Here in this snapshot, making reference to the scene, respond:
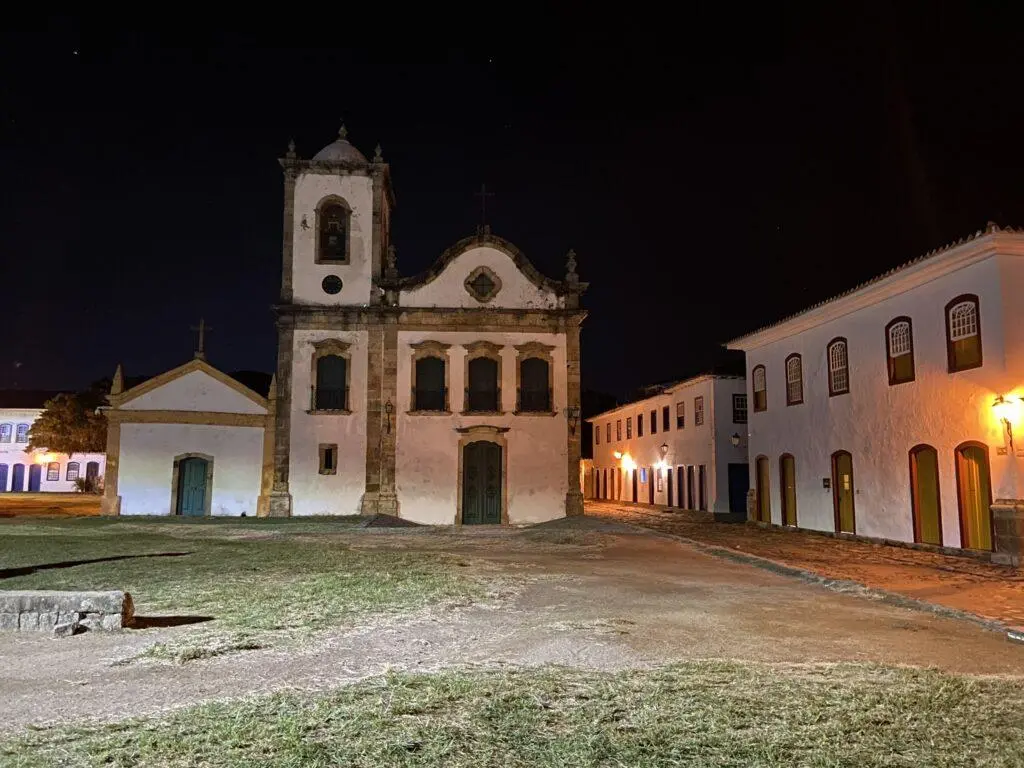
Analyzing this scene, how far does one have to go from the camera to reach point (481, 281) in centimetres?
2542

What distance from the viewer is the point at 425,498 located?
962 inches

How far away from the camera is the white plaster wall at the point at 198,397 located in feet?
82.1

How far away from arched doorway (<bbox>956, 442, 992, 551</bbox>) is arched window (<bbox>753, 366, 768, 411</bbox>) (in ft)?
28.1

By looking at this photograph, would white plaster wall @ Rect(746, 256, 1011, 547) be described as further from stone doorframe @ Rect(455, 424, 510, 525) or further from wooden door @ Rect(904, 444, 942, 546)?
stone doorframe @ Rect(455, 424, 510, 525)

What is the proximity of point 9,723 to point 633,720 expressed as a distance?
381 centimetres

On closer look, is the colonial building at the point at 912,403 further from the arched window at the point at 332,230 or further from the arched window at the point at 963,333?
the arched window at the point at 332,230

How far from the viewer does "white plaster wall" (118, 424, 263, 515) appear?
24594mm

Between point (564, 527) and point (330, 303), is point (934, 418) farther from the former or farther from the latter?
point (330, 303)

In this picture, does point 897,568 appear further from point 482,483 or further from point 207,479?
point 207,479

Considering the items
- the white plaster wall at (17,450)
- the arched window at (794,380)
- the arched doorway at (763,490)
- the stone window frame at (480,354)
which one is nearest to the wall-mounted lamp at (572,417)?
the stone window frame at (480,354)

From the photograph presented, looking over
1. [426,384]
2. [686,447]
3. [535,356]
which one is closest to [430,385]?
[426,384]

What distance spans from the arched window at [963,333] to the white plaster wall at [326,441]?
54.6 ft

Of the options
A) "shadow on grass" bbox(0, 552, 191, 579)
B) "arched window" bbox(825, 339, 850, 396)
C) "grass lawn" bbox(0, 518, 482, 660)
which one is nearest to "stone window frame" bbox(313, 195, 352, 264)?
"grass lawn" bbox(0, 518, 482, 660)

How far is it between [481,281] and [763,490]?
11115mm
